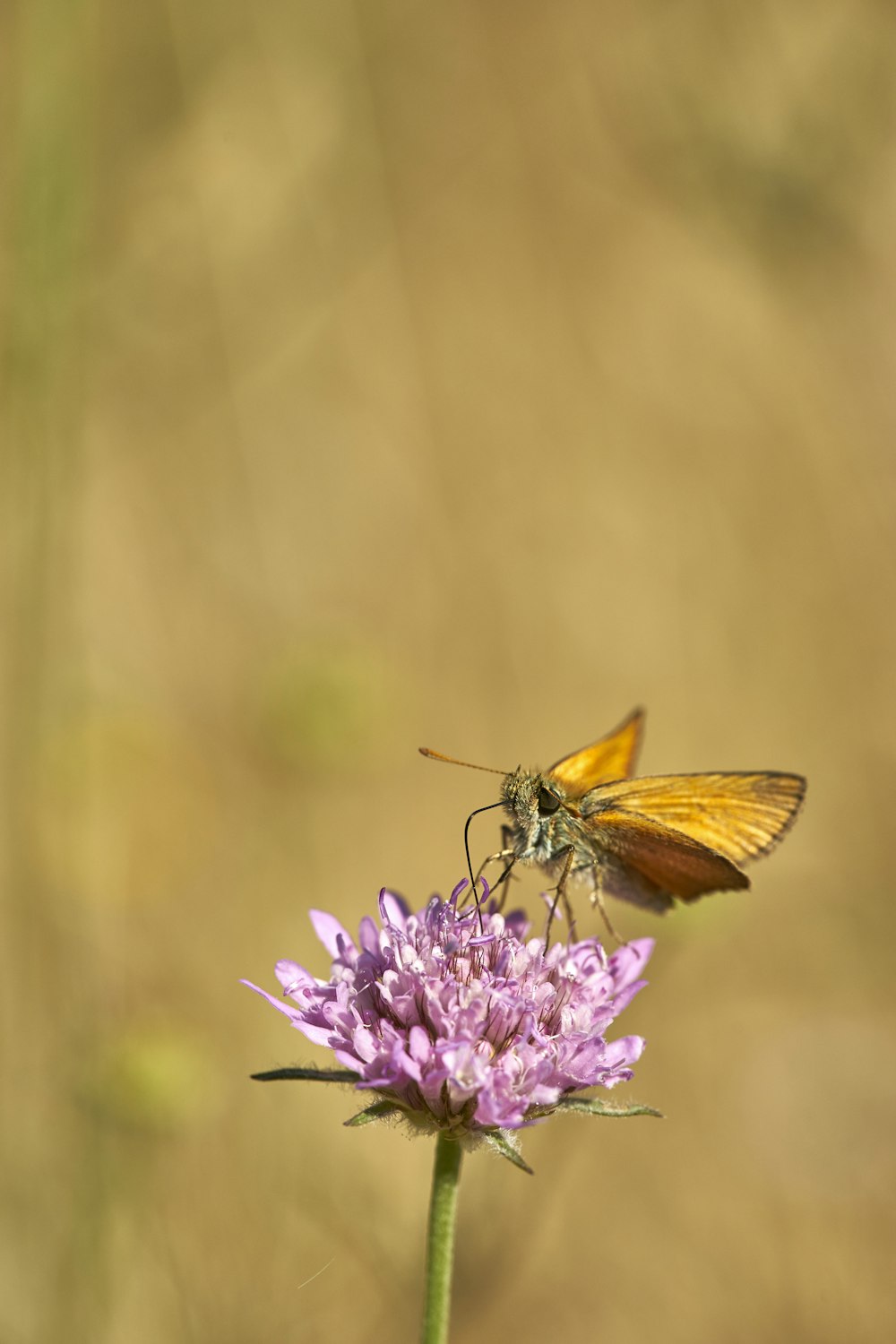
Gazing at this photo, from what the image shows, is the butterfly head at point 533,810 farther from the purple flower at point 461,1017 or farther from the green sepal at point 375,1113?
the green sepal at point 375,1113

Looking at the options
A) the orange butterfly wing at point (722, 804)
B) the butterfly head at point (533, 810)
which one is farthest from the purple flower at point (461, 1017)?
the orange butterfly wing at point (722, 804)

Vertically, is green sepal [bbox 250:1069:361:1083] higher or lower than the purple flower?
lower

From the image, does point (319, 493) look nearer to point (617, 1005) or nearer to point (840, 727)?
point (840, 727)

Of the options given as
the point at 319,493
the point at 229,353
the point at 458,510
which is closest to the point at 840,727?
the point at 458,510

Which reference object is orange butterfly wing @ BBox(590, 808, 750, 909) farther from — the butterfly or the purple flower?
the purple flower

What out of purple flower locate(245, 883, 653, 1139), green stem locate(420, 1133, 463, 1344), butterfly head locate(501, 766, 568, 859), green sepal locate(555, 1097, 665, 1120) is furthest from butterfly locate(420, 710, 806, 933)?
green stem locate(420, 1133, 463, 1344)

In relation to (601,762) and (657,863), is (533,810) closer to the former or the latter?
(657,863)

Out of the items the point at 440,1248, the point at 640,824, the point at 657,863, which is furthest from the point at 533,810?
the point at 440,1248
